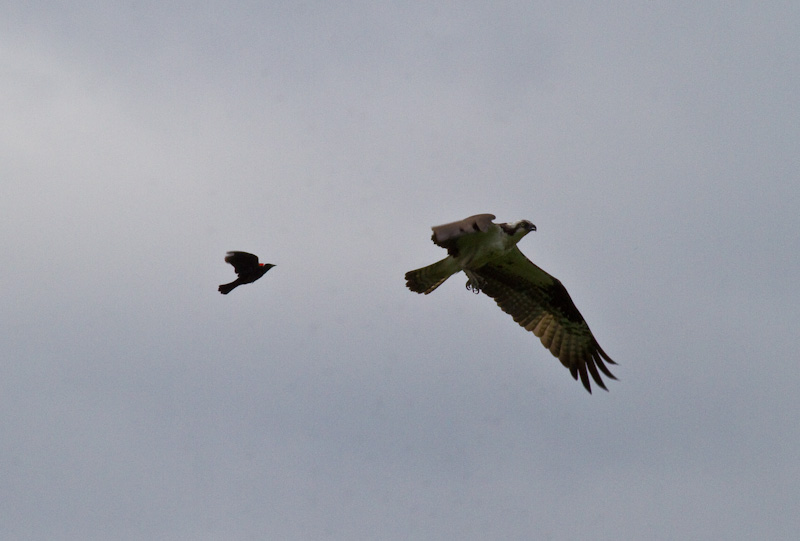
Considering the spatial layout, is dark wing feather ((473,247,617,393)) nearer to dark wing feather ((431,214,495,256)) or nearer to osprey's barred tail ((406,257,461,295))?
osprey's barred tail ((406,257,461,295))

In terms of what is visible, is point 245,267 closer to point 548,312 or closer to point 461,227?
point 461,227

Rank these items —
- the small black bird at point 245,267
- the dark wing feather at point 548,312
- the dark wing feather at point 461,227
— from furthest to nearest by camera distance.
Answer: the dark wing feather at point 548,312 → the small black bird at point 245,267 → the dark wing feather at point 461,227

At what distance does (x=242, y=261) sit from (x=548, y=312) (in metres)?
6.96

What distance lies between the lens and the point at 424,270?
17719 mm

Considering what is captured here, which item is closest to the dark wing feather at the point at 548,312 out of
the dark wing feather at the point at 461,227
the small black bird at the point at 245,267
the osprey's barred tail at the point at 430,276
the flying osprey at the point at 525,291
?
the flying osprey at the point at 525,291

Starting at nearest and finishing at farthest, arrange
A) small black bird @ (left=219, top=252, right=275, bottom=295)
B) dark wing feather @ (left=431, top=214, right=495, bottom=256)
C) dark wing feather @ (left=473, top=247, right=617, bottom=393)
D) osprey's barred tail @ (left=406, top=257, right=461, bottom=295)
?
dark wing feather @ (left=431, top=214, right=495, bottom=256) → small black bird @ (left=219, top=252, right=275, bottom=295) → osprey's barred tail @ (left=406, top=257, right=461, bottom=295) → dark wing feather @ (left=473, top=247, right=617, bottom=393)

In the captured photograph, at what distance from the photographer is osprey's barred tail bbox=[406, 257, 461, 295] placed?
1772 cm

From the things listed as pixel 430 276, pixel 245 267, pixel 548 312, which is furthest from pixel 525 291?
pixel 245 267

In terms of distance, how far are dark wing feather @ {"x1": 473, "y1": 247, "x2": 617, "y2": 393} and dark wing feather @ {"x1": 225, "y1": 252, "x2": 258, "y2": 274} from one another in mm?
5205

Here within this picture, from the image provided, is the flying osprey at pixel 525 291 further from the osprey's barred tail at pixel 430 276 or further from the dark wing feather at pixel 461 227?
the dark wing feather at pixel 461 227

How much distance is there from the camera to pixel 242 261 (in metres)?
15.3

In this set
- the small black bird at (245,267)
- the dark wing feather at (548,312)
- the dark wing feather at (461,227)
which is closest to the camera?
the dark wing feather at (461,227)

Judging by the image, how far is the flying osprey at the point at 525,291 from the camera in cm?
1777

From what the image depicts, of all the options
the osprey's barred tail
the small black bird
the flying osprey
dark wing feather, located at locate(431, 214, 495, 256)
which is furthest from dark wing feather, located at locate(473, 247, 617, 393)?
the small black bird
